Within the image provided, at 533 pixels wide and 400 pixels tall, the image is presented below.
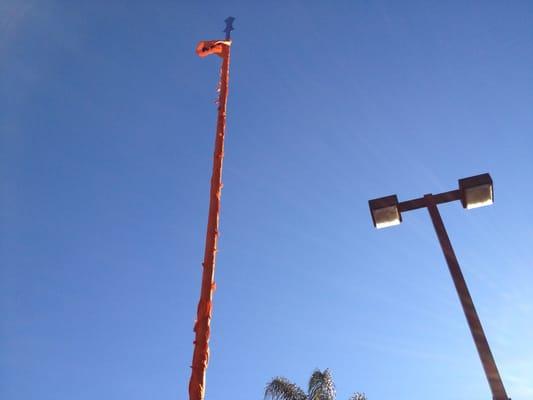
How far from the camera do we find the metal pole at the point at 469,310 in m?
4.64

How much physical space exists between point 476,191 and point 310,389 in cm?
1169

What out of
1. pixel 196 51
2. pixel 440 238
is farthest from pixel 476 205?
pixel 196 51

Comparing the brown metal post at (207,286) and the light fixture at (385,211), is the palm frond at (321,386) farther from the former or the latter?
the brown metal post at (207,286)

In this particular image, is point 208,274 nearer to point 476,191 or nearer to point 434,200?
point 434,200

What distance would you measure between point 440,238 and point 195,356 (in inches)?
154

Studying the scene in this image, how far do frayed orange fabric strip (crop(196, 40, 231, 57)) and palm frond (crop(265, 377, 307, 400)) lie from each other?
40.3 ft

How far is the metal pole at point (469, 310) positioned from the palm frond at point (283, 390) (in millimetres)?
11385

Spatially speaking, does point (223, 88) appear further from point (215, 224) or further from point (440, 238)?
point (440, 238)

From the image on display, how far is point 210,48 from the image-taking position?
8.69 meters

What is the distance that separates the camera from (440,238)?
6.11 metres

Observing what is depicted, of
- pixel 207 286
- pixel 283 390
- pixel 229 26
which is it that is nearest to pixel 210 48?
pixel 229 26

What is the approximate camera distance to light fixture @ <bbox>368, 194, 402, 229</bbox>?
21.8 feet

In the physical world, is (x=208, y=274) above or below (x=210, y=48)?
below

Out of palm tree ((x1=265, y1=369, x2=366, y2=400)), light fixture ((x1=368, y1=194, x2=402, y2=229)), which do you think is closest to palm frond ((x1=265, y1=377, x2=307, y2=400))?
palm tree ((x1=265, y1=369, x2=366, y2=400))
